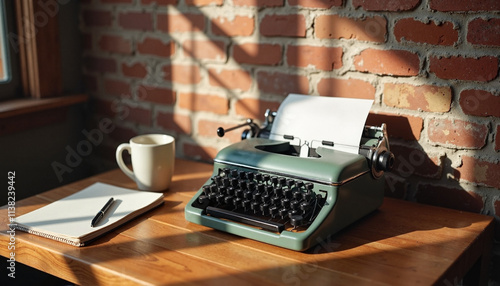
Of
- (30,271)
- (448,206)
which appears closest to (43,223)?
(30,271)

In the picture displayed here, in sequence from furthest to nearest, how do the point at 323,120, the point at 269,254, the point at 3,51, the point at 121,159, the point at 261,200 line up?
the point at 3,51 → the point at 121,159 → the point at 323,120 → the point at 261,200 → the point at 269,254

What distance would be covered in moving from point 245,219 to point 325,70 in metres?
0.53

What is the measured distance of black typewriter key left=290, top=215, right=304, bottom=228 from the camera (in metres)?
1.04

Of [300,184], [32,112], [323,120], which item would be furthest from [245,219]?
[32,112]

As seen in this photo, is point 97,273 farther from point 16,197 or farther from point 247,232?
point 16,197

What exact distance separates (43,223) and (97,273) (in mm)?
244

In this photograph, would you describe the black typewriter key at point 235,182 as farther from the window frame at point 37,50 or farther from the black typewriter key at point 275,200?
the window frame at point 37,50

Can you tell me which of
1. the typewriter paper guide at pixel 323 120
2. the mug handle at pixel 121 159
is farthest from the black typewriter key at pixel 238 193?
Result: the mug handle at pixel 121 159

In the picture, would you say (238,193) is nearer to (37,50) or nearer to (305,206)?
(305,206)

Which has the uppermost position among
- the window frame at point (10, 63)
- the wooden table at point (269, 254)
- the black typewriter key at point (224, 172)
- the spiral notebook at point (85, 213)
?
the window frame at point (10, 63)

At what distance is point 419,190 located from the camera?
4.40ft

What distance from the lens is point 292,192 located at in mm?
1109

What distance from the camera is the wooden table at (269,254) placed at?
94 centimetres

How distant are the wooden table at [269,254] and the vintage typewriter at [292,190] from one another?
0.12 feet
